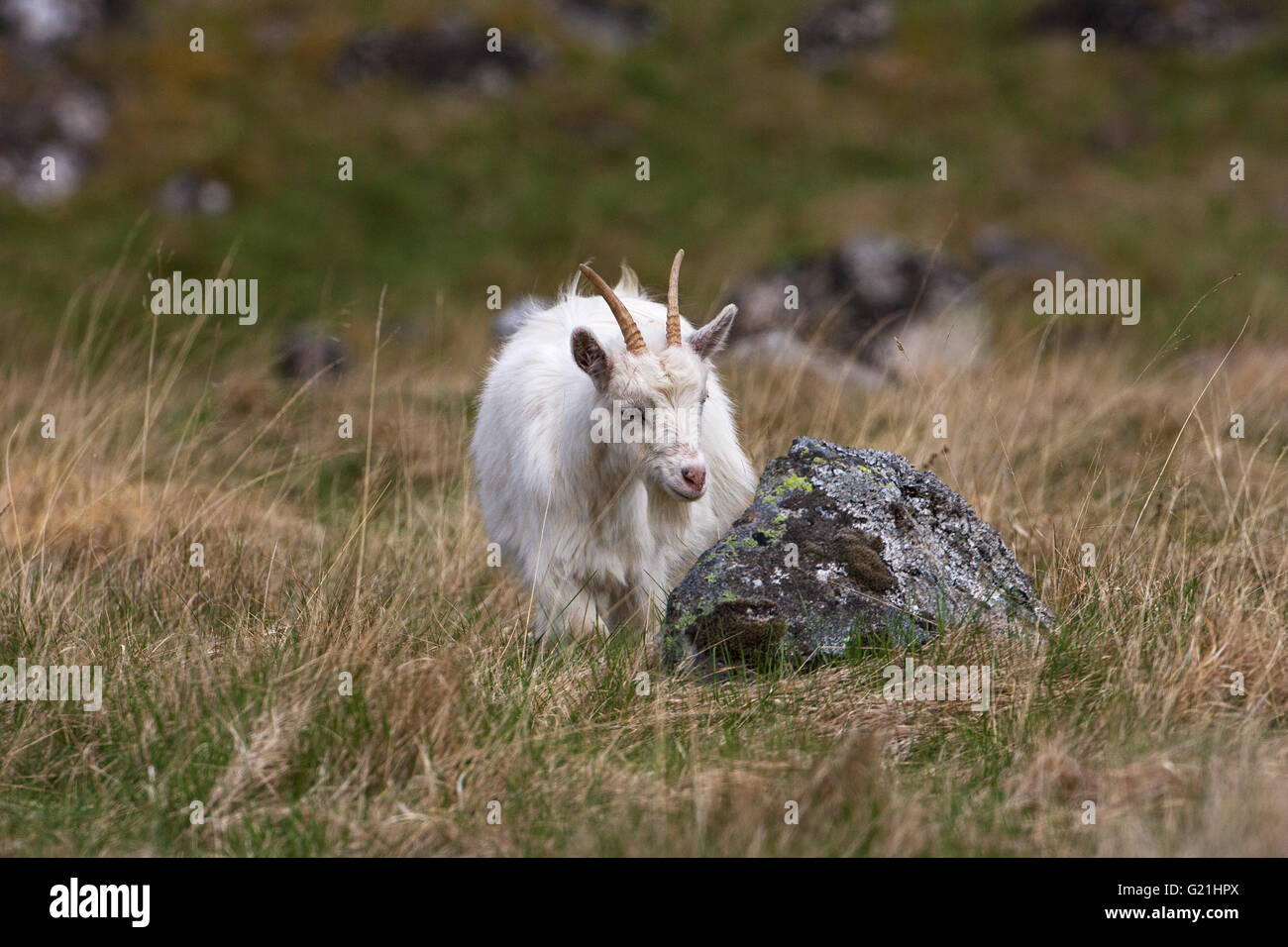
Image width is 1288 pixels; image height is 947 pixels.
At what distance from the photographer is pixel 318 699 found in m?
4.14

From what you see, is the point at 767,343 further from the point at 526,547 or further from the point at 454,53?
the point at 454,53

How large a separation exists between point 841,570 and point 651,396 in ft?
3.06

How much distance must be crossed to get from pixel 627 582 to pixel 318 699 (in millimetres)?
1828

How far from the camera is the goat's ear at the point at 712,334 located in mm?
5387

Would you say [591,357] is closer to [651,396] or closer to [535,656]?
[651,396]

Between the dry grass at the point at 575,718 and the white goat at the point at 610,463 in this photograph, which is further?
the white goat at the point at 610,463
